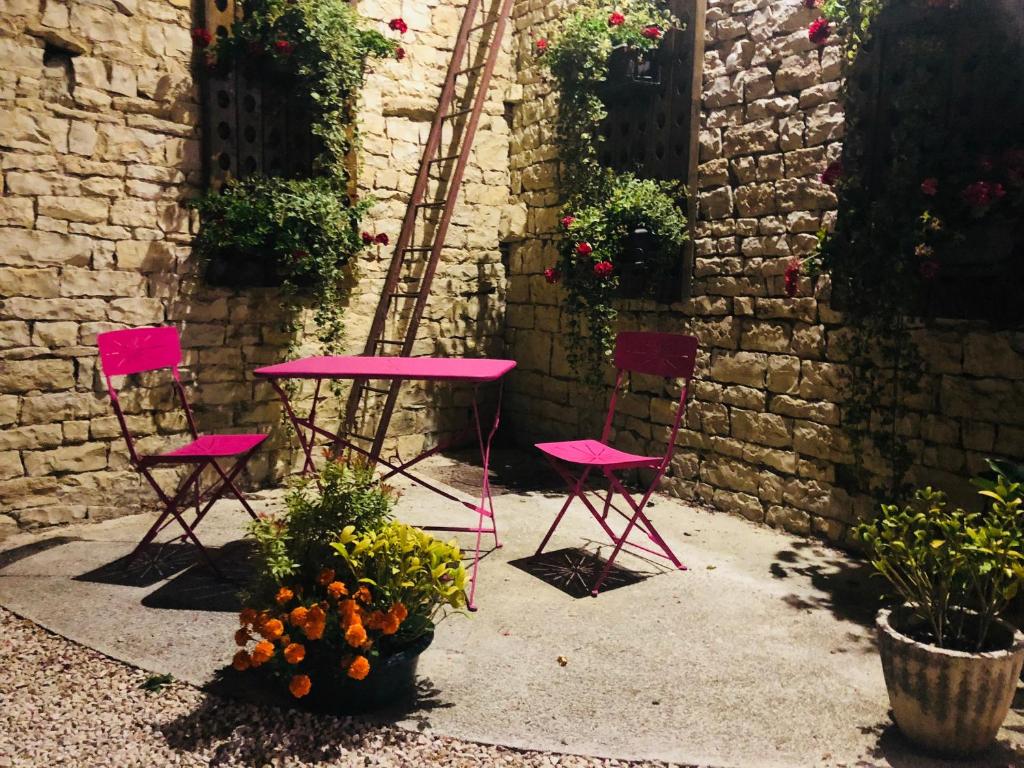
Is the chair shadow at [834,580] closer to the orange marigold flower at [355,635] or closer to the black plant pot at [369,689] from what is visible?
the black plant pot at [369,689]

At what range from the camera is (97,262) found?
14.3 feet

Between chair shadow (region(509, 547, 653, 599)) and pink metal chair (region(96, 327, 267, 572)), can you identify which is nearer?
pink metal chair (region(96, 327, 267, 572))

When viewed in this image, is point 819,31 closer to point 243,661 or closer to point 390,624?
point 390,624

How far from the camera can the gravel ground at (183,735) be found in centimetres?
234

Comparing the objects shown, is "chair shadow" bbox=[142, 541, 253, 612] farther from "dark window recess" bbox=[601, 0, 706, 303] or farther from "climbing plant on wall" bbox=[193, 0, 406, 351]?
"dark window recess" bbox=[601, 0, 706, 303]

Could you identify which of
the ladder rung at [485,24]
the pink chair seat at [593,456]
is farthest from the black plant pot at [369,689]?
the ladder rung at [485,24]

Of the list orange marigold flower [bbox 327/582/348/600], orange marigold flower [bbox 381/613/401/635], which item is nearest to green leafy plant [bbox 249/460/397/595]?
orange marigold flower [bbox 327/582/348/600]

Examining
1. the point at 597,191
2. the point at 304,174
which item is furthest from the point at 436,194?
the point at 597,191

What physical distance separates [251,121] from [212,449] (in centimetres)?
214

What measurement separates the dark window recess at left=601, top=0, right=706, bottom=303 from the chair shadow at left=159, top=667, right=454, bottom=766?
294cm

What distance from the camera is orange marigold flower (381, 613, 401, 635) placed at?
2.45m

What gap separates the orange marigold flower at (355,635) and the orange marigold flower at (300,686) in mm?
162

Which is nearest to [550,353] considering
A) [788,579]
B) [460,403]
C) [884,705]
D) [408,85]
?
[460,403]

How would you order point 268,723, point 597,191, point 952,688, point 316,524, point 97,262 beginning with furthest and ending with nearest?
point 597,191 < point 97,262 < point 316,524 < point 268,723 < point 952,688
